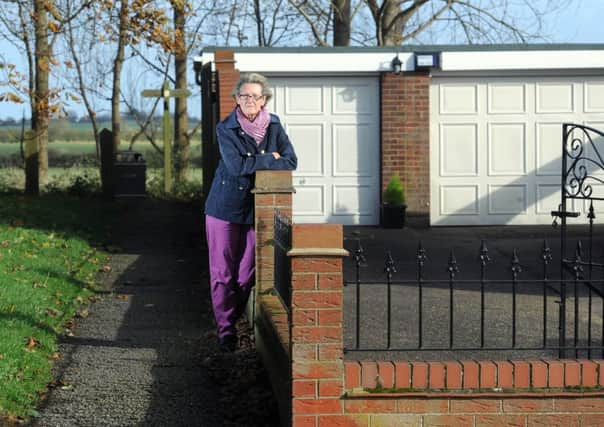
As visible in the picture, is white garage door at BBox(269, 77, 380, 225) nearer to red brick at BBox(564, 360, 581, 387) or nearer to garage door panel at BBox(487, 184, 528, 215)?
garage door panel at BBox(487, 184, 528, 215)

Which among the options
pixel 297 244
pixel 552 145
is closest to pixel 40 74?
pixel 552 145

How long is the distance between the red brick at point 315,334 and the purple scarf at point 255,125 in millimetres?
2341

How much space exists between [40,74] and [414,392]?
21496mm

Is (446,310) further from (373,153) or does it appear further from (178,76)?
(178,76)

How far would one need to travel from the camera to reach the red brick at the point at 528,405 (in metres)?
5.71

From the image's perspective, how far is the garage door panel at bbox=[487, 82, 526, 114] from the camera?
714 inches

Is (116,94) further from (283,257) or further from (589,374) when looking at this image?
(589,374)

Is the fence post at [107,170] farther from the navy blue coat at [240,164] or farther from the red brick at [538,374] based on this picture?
the red brick at [538,374]

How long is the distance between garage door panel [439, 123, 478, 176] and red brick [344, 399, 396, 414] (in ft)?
42.3

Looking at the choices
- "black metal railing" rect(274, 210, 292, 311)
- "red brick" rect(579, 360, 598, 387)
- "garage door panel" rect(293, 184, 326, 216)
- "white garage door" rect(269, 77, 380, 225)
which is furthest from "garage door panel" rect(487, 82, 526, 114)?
"red brick" rect(579, 360, 598, 387)

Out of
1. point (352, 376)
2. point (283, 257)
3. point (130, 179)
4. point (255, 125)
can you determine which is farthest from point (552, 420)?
point (130, 179)

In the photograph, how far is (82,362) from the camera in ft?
25.7

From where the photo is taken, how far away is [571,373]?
577cm

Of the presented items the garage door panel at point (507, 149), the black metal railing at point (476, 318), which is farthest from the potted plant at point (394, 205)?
the black metal railing at point (476, 318)
